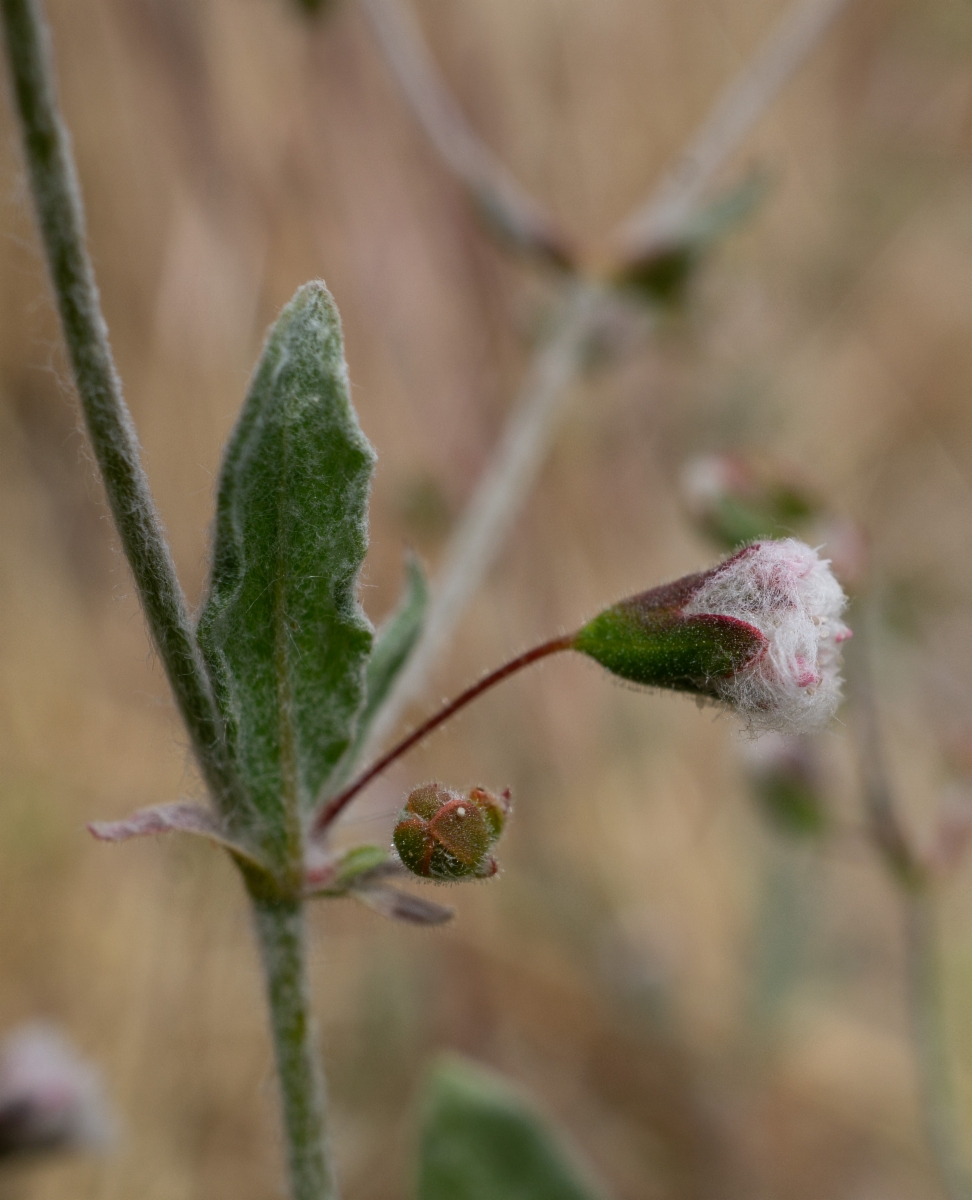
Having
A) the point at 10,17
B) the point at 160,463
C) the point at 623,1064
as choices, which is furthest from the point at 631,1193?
the point at 10,17

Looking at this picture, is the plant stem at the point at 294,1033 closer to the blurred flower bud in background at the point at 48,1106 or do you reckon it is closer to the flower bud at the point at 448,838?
the flower bud at the point at 448,838

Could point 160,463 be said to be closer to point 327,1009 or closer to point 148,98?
point 148,98

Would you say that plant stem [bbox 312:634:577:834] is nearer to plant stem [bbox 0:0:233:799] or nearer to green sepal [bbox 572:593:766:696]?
green sepal [bbox 572:593:766:696]

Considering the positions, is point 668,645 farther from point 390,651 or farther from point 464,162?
point 464,162

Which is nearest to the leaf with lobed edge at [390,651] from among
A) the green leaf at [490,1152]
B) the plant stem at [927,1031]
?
the green leaf at [490,1152]

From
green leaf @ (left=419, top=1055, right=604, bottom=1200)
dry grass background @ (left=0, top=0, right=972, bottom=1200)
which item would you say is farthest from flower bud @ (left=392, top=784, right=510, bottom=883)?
dry grass background @ (left=0, top=0, right=972, bottom=1200)

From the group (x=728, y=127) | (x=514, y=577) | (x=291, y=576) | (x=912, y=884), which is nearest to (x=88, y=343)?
(x=291, y=576)
